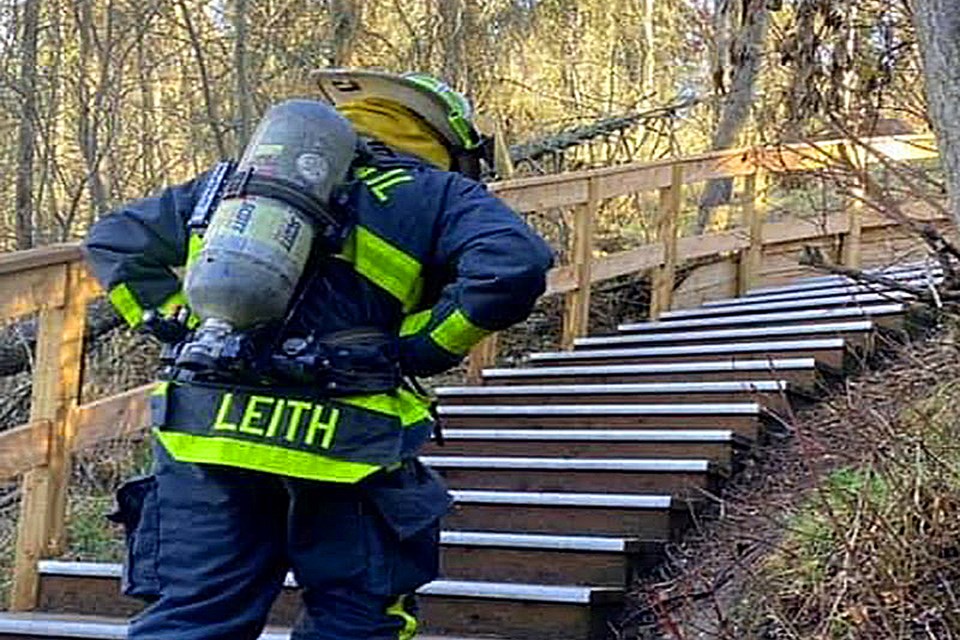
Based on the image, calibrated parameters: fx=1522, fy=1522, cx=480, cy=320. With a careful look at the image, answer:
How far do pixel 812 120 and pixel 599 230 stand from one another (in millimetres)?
6729

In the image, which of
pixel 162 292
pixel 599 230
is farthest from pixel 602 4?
pixel 162 292

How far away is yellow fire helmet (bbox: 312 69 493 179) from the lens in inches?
124

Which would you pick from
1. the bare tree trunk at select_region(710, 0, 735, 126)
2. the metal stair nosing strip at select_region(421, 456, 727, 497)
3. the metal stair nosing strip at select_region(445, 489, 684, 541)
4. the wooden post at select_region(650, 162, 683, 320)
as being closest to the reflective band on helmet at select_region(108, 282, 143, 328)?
the metal stair nosing strip at select_region(445, 489, 684, 541)

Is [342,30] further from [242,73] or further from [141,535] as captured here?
[141,535]

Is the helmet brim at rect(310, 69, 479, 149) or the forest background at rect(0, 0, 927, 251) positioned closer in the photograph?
the helmet brim at rect(310, 69, 479, 149)

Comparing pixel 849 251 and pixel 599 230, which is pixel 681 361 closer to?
pixel 849 251

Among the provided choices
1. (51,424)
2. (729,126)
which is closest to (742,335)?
(51,424)

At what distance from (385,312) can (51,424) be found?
6.79 feet

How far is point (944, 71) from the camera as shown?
310cm

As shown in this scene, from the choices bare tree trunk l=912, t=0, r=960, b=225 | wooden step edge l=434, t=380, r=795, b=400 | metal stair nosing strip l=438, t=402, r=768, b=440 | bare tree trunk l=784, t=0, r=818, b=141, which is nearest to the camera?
bare tree trunk l=912, t=0, r=960, b=225

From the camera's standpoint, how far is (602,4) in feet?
47.1

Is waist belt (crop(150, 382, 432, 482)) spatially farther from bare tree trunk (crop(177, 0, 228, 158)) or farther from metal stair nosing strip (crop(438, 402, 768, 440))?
bare tree trunk (crop(177, 0, 228, 158))

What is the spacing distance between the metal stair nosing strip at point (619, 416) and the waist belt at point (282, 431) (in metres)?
2.84

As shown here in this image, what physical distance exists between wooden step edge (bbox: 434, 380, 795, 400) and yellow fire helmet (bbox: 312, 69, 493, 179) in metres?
2.94
